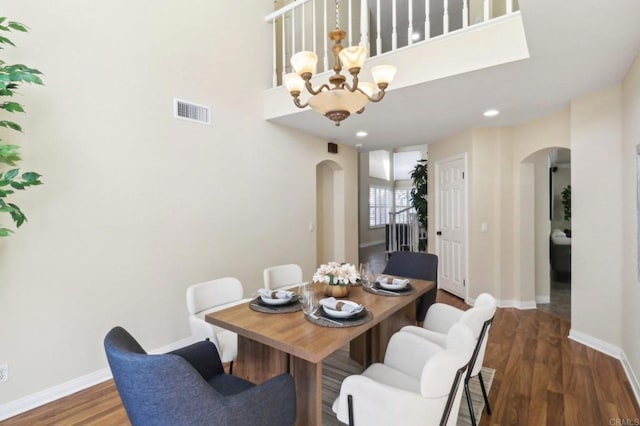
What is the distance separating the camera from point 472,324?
5.57 feet

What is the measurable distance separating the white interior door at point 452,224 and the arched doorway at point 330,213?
1.60 meters

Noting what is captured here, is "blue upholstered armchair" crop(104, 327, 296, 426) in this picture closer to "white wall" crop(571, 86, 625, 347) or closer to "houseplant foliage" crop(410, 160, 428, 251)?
"white wall" crop(571, 86, 625, 347)

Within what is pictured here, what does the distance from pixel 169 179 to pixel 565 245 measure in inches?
248

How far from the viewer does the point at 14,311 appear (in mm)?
2188

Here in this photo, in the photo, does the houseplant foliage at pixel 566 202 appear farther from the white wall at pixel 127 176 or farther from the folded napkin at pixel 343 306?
the folded napkin at pixel 343 306

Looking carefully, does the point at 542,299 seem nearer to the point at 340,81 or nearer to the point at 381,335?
the point at 381,335

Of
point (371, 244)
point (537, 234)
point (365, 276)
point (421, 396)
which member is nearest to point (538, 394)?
point (365, 276)

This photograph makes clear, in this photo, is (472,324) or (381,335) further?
(381,335)

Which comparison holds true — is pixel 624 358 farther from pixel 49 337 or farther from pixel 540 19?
pixel 49 337

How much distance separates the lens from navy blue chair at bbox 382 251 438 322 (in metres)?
3.04

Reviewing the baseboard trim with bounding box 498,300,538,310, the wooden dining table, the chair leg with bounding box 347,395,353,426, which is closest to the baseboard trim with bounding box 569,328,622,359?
the baseboard trim with bounding box 498,300,538,310

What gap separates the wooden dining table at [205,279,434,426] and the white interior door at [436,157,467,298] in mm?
2749

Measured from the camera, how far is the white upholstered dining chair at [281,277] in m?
2.89

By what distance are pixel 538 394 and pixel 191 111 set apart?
3.82 m
